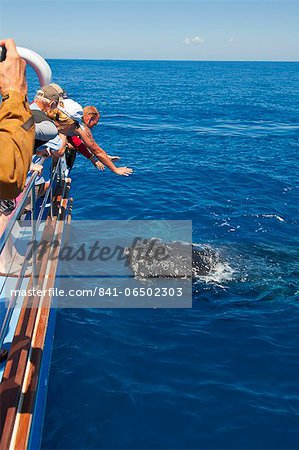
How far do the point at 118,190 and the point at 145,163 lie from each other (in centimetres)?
449

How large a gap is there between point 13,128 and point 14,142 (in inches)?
3.6

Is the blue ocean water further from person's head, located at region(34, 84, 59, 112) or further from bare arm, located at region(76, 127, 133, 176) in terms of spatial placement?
person's head, located at region(34, 84, 59, 112)

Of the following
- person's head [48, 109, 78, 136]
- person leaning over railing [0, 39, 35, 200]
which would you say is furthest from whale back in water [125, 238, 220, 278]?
person leaning over railing [0, 39, 35, 200]

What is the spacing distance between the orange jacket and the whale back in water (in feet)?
26.6

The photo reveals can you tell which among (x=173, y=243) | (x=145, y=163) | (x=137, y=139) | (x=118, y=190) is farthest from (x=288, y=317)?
(x=137, y=139)

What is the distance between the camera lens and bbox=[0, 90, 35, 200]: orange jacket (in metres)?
2.06

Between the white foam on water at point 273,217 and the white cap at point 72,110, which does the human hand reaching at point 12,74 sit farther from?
the white foam on water at point 273,217

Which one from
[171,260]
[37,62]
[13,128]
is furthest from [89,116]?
[13,128]

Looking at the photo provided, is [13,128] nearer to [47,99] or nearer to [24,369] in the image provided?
[24,369]

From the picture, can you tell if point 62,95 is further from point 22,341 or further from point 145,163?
point 145,163

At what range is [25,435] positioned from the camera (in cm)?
364

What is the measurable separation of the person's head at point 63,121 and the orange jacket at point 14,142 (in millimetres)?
4138

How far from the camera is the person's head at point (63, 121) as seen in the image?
624 cm
